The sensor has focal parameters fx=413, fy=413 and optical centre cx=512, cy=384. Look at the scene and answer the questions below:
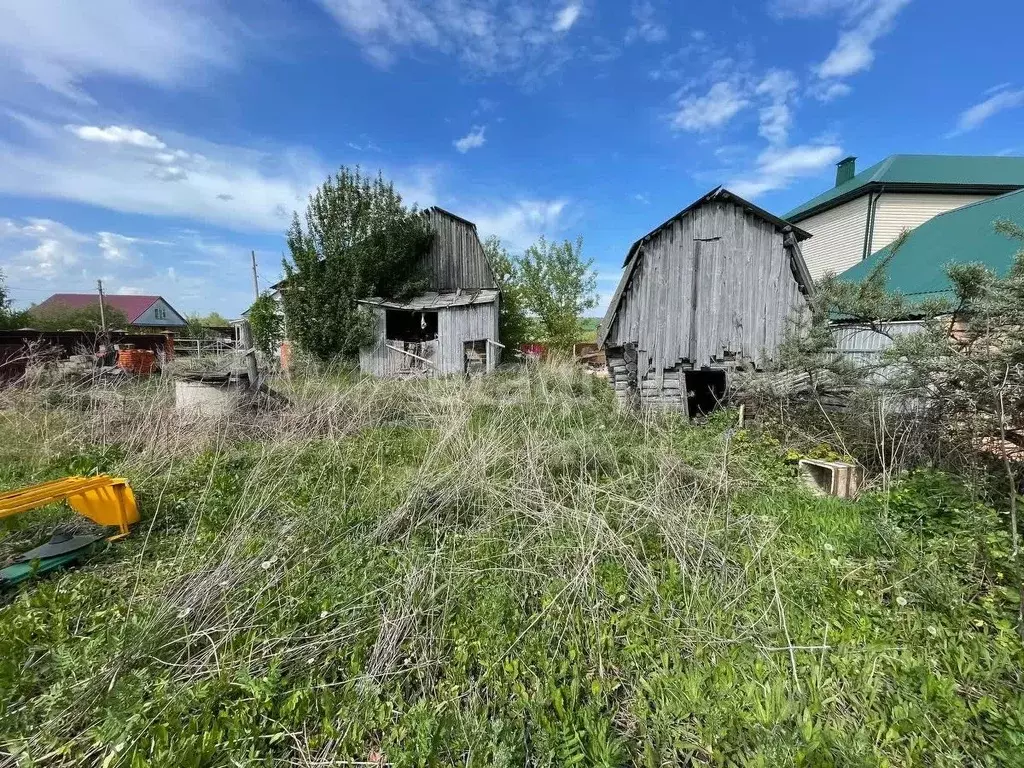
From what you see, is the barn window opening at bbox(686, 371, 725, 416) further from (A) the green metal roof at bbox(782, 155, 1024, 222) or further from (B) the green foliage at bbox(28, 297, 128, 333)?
(B) the green foliage at bbox(28, 297, 128, 333)

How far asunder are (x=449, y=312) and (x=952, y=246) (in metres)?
17.4

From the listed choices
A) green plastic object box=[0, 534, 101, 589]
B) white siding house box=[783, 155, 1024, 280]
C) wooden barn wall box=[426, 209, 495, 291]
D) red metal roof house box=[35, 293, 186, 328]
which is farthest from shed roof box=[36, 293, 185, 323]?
white siding house box=[783, 155, 1024, 280]

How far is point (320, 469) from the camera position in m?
5.30

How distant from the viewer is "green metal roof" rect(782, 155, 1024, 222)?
17.8 metres

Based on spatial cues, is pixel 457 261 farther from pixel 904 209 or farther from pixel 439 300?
pixel 904 209

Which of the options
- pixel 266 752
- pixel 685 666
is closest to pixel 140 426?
pixel 266 752

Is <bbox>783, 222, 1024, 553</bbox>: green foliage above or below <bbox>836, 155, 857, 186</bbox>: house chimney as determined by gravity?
below

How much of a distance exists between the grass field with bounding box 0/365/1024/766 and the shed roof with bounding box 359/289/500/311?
11605mm

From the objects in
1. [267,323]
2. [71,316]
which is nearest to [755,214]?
[267,323]

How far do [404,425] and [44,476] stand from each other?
15.3 feet

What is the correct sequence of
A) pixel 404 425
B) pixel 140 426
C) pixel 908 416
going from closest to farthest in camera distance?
1. pixel 908 416
2. pixel 140 426
3. pixel 404 425

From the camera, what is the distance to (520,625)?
2852mm

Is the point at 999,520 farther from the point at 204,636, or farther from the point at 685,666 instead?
the point at 204,636

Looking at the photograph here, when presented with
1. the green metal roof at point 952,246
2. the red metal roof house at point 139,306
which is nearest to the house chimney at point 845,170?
the green metal roof at point 952,246
